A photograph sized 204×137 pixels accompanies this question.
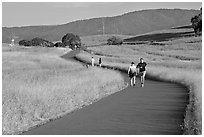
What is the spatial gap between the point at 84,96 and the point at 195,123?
7.83 m

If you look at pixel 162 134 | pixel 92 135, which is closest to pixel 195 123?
pixel 162 134

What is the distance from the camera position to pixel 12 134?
36.7 ft

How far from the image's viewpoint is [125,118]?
44.4 ft

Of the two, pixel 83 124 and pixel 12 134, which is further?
pixel 83 124

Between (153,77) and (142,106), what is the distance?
17.1 meters

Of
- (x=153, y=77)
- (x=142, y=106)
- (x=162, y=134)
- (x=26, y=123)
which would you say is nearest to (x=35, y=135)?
(x=26, y=123)

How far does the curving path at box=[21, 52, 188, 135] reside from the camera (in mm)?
11398

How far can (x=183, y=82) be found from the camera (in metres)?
26.5

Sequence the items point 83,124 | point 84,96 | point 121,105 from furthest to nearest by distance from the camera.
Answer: point 84,96 < point 121,105 < point 83,124

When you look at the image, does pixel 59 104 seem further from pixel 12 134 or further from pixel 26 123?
pixel 12 134

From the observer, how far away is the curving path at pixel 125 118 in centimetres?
1140

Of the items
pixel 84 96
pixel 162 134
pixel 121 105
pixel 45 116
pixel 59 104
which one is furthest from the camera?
pixel 84 96

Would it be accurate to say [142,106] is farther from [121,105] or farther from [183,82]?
[183,82]

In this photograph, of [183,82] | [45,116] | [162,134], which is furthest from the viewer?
[183,82]
